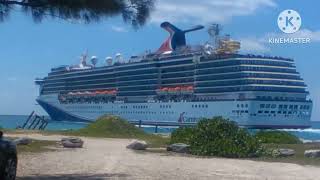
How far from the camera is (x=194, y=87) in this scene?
7294 cm

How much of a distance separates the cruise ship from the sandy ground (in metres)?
52.5

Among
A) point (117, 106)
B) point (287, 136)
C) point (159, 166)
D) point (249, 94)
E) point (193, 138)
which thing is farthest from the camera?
point (117, 106)

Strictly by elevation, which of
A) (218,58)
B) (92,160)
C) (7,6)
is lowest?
(92,160)

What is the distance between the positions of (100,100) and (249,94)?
2465cm

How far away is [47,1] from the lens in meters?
9.30

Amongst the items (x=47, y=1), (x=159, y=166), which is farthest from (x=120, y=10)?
(x=159, y=166)

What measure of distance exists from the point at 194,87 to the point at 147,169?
60056 millimetres

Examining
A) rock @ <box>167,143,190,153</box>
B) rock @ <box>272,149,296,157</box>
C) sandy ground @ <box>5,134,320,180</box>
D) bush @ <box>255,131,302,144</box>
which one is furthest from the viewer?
bush @ <box>255,131,302,144</box>

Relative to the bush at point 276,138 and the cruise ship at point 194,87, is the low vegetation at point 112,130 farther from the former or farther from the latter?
the cruise ship at point 194,87

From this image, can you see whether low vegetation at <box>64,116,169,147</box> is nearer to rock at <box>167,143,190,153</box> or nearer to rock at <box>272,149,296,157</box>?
rock at <box>167,143,190,153</box>

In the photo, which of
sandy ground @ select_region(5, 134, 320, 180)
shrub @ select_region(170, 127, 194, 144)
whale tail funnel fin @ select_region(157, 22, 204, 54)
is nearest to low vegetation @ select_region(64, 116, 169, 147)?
shrub @ select_region(170, 127, 194, 144)

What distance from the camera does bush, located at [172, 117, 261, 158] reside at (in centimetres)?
1848

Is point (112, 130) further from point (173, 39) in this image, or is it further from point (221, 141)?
point (173, 39)

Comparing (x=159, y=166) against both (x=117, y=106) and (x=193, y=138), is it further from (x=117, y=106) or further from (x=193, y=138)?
(x=117, y=106)
